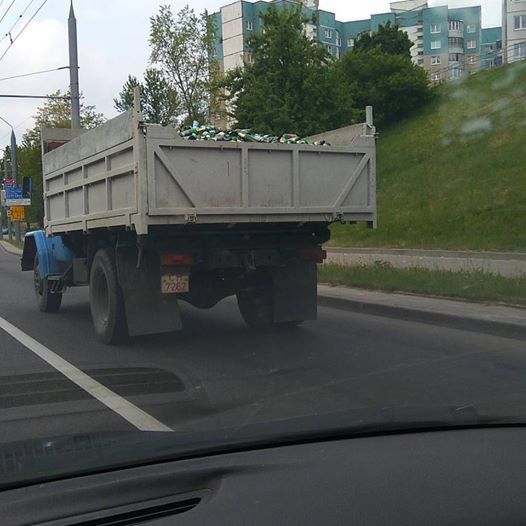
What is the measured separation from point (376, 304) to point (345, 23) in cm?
8093

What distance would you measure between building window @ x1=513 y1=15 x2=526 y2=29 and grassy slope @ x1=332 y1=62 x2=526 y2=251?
251 inches

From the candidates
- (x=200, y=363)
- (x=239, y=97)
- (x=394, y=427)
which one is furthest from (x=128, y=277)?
(x=239, y=97)

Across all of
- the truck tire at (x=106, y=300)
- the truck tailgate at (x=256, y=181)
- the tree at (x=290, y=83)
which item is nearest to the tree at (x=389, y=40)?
the tree at (x=290, y=83)

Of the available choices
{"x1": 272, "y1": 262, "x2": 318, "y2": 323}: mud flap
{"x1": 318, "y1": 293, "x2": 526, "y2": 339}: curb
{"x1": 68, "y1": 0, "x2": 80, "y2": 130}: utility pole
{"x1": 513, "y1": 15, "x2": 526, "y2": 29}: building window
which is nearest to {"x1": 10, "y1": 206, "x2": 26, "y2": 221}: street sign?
{"x1": 68, "y1": 0, "x2": 80, "y2": 130}: utility pole

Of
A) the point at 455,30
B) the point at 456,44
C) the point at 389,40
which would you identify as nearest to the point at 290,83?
the point at 389,40

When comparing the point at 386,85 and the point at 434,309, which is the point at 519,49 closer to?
the point at 386,85

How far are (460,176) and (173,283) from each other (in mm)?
16202

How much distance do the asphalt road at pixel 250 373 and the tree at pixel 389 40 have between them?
126 ft

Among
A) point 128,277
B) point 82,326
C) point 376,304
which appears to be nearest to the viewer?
point 128,277

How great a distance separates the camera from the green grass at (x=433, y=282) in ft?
38.4

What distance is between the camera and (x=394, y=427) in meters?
3.58

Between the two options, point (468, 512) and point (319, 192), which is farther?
point (319, 192)

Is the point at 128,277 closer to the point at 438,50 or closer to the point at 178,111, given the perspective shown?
the point at 178,111

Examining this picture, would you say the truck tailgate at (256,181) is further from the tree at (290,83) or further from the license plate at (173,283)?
the tree at (290,83)
